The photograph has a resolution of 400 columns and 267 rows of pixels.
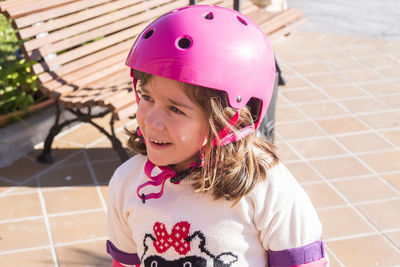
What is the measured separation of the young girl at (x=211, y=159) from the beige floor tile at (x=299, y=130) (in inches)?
121

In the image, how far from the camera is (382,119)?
17.5 ft

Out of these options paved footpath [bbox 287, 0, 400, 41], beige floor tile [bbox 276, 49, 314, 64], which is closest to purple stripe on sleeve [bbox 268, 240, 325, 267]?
beige floor tile [bbox 276, 49, 314, 64]

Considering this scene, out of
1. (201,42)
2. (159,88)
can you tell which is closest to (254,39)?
(201,42)

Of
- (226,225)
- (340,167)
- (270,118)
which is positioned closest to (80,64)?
(270,118)

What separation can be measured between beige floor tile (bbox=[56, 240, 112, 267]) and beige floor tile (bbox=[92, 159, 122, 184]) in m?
0.75

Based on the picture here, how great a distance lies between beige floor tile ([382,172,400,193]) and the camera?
171 inches

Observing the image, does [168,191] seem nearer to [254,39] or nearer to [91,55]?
[254,39]

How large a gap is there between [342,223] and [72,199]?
178 cm

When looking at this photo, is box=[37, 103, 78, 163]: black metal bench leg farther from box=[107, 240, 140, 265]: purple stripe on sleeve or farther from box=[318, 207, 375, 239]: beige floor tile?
box=[107, 240, 140, 265]: purple stripe on sleeve

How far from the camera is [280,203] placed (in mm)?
1819

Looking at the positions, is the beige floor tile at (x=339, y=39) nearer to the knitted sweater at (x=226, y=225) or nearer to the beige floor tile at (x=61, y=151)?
the beige floor tile at (x=61, y=151)

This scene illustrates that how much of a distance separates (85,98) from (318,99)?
2.50 m

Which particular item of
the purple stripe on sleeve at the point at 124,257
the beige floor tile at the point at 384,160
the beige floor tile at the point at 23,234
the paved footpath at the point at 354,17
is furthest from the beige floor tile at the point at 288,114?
the purple stripe on sleeve at the point at 124,257

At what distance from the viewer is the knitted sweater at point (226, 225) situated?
1831mm
